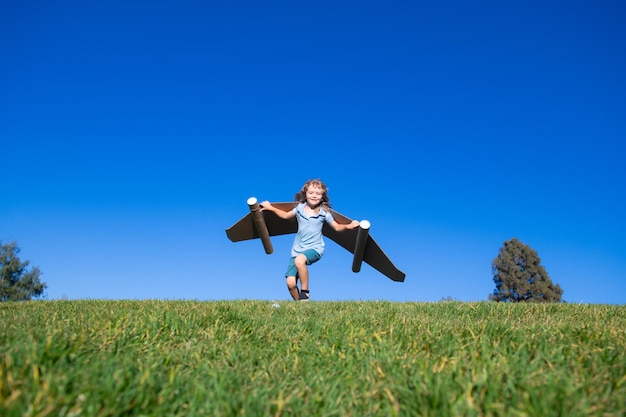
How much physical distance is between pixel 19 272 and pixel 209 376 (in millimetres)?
37607

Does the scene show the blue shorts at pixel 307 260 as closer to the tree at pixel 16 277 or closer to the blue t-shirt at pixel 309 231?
the blue t-shirt at pixel 309 231

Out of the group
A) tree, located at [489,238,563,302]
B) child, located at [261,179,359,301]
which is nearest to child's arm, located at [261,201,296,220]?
child, located at [261,179,359,301]

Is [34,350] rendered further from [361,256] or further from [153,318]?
[361,256]

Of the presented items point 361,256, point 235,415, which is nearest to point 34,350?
point 235,415

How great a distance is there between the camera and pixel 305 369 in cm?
327

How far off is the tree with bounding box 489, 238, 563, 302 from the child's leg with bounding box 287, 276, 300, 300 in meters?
27.8

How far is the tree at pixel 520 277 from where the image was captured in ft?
112

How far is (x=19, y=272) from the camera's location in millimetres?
34469

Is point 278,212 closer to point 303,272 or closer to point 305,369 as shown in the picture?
point 303,272

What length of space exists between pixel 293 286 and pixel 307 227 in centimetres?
135

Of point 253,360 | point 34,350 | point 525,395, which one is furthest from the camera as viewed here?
point 253,360

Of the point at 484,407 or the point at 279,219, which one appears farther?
the point at 279,219

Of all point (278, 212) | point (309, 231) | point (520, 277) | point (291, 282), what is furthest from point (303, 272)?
point (520, 277)

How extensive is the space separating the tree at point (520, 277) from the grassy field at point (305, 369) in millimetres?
32663
